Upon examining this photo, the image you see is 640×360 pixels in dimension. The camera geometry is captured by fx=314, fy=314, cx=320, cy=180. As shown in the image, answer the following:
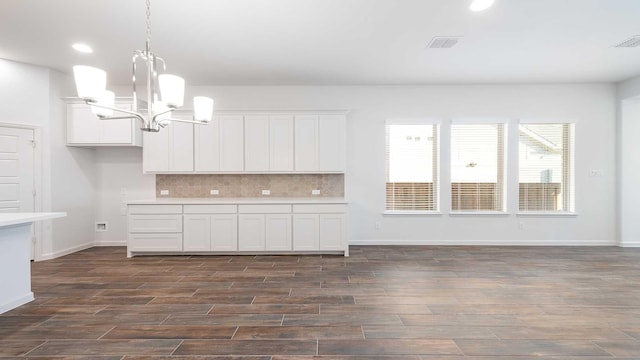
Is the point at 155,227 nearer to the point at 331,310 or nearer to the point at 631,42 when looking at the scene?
the point at 331,310

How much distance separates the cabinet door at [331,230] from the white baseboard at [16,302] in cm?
340

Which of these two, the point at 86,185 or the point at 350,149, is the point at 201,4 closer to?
→ the point at 350,149

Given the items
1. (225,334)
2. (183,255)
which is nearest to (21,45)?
(183,255)

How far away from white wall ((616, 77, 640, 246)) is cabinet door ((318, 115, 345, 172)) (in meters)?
4.72

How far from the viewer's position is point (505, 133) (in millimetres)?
5492

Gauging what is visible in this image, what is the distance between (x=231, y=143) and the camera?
5180 millimetres

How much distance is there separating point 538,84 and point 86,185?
7925 mm

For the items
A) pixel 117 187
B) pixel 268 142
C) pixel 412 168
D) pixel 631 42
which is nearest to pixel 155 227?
pixel 117 187

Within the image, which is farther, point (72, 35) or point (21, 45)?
point (21, 45)

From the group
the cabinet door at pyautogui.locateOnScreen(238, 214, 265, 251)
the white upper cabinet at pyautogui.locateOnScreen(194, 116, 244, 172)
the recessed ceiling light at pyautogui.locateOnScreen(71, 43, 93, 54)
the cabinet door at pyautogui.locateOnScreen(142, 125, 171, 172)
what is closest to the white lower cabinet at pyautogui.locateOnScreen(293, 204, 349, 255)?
the cabinet door at pyautogui.locateOnScreen(238, 214, 265, 251)

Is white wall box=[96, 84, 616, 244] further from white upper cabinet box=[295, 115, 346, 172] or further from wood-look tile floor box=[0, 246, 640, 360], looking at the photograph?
wood-look tile floor box=[0, 246, 640, 360]

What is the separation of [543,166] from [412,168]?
7.48ft

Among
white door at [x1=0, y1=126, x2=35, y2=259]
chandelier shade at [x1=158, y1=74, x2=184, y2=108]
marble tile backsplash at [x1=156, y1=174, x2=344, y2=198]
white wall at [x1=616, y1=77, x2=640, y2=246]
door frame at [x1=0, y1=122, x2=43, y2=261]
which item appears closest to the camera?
chandelier shade at [x1=158, y1=74, x2=184, y2=108]

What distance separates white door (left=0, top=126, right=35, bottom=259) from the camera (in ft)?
14.3
